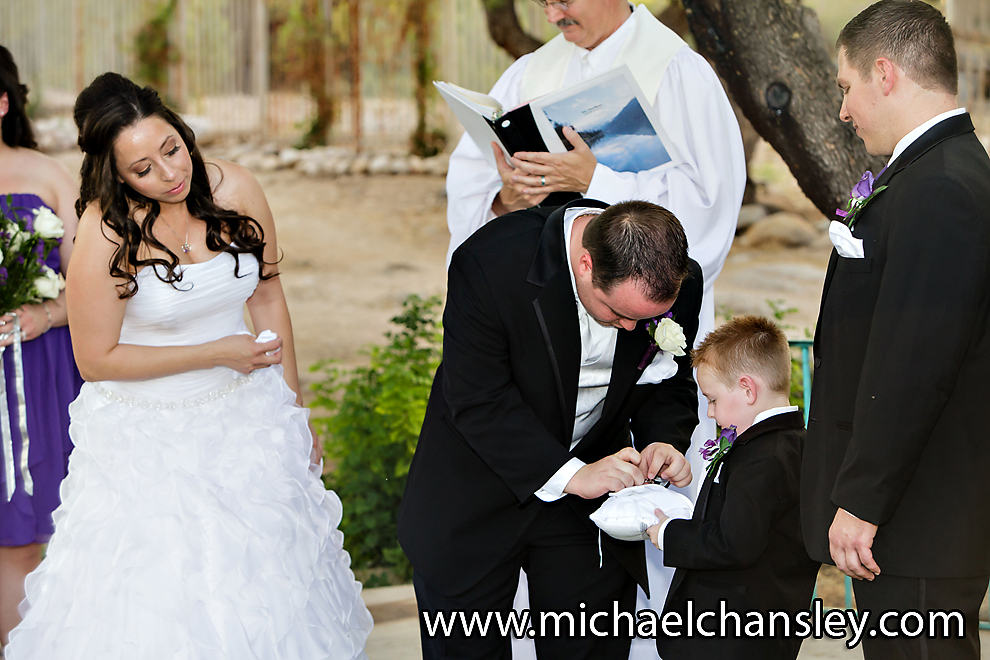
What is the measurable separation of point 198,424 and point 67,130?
8.76 metres

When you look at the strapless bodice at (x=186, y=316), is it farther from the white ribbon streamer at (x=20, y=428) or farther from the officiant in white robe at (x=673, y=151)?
the officiant in white robe at (x=673, y=151)

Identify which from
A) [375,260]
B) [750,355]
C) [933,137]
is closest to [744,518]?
[750,355]

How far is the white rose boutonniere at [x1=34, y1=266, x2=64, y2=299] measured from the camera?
3123 millimetres

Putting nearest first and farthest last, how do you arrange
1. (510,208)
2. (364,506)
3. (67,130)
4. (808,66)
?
(510,208)
(808,66)
(364,506)
(67,130)

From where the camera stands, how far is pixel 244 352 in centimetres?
279

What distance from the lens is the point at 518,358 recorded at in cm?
230

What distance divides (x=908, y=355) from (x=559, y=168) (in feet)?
4.25

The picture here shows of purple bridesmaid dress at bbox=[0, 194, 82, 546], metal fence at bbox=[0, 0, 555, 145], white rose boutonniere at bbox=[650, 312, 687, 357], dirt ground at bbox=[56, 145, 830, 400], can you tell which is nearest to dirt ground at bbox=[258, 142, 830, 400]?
dirt ground at bbox=[56, 145, 830, 400]

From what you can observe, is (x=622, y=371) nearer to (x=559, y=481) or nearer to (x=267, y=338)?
(x=559, y=481)

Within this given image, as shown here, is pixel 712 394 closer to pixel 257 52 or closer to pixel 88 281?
pixel 88 281

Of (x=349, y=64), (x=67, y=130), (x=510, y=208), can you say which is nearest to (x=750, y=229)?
(x=349, y=64)

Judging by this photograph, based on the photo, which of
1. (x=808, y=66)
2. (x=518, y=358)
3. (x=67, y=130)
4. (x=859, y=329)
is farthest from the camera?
(x=67, y=130)

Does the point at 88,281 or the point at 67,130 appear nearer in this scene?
the point at 88,281

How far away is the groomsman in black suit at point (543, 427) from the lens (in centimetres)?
224
